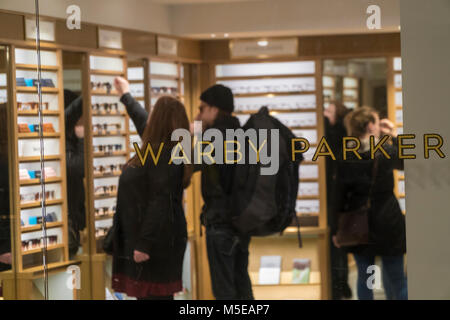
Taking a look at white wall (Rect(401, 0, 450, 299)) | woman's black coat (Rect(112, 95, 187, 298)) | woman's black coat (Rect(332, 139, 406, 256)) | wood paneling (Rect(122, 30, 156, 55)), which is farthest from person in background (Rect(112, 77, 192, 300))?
white wall (Rect(401, 0, 450, 299))

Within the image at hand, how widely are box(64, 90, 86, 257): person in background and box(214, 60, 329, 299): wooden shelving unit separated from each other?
38.1 inches

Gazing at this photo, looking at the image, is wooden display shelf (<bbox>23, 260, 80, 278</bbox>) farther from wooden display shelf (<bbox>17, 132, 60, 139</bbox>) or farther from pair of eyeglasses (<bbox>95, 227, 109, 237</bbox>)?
wooden display shelf (<bbox>17, 132, 60, 139</bbox>)

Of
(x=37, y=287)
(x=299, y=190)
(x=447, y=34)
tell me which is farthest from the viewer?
(x=37, y=287)

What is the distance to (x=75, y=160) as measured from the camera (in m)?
4.67

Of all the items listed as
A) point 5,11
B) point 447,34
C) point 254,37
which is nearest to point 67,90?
point 5,11

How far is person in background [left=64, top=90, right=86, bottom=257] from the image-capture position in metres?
4.65

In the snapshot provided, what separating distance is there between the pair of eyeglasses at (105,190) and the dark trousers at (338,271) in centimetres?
146

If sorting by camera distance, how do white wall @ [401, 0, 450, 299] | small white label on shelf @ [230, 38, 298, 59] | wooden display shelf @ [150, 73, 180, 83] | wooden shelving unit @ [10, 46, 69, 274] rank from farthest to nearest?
wooden shelving unit @ [10, 46, 69, 274] → wooden display shelf @ [150, 73, 180, 83] → small white label on shelf @ [230, 38, 298, 59] → white wall @ [401, 0, 450, 299]

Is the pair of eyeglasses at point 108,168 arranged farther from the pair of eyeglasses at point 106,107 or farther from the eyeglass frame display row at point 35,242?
the eyeglass frame display row at point 35,242

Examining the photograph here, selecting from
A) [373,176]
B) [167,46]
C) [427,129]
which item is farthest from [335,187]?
[167,46]

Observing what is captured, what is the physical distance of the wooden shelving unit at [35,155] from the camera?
15.2 feet

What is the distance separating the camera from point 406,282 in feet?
14.4

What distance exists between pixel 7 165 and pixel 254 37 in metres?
1.85
